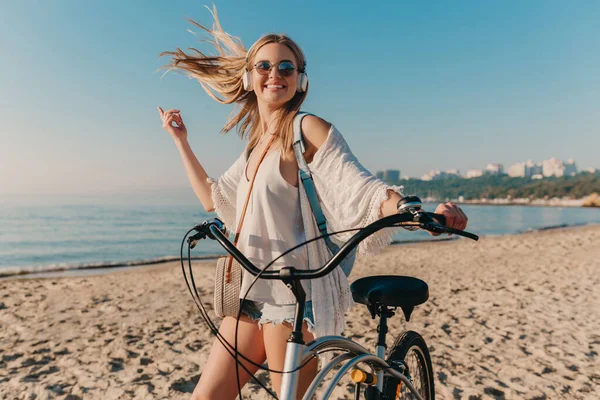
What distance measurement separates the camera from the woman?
1684mm

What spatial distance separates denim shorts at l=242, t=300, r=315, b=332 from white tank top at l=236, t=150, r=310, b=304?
0.03 m

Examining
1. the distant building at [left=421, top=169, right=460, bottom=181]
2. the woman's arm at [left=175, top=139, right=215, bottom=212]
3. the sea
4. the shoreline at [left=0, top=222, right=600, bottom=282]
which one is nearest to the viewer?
the woman's arm at [left=175, top=139, right=215, bottom=212]

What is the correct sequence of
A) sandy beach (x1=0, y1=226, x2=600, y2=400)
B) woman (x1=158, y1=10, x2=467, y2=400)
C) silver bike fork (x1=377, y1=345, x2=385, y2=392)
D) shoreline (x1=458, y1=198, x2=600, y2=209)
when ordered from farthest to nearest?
shoreline (x1=458, y1=198, x2=600, y2=209)
sandy beach (x1=0, y1=226, x2=600, y2=400)
silver bike fork (x1=377, y1=345, x2=385, y2=392)
woman (x1=158, y1=10, x2=467, y2=400)

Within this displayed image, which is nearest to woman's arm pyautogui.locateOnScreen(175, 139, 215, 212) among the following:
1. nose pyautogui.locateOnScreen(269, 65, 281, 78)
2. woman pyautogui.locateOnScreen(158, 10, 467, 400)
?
woman pyautogui.locateOnScreen(158, 10, 467, 400)

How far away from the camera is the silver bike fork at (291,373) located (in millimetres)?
1260

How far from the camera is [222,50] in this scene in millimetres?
2578

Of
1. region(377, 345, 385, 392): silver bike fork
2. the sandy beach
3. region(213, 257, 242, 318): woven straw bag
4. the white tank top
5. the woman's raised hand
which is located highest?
the woman's raised hand

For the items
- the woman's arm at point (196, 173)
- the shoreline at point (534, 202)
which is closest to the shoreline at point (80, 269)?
the woman's arm at point (196, 173)

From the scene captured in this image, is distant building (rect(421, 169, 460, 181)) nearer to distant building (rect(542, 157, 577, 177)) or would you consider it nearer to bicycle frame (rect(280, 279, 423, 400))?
distant building (rect(542, 157, 577, 177))

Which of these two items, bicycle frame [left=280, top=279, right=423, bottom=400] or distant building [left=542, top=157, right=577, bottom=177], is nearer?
bicycle frame [left=280, top=279, right=423, bottom=400]

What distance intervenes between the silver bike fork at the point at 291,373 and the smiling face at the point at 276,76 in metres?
1.11

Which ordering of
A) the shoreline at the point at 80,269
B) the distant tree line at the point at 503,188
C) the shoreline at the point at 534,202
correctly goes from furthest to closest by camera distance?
the distant tree line at the point at 503,188
the shoreline at the point at 534,202
the shoreline at the point at 80,269

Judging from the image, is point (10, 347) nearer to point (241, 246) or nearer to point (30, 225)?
point (241, 246)

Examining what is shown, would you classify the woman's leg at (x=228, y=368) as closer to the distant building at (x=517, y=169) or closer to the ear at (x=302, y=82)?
the ear at (x=302, y=82)
